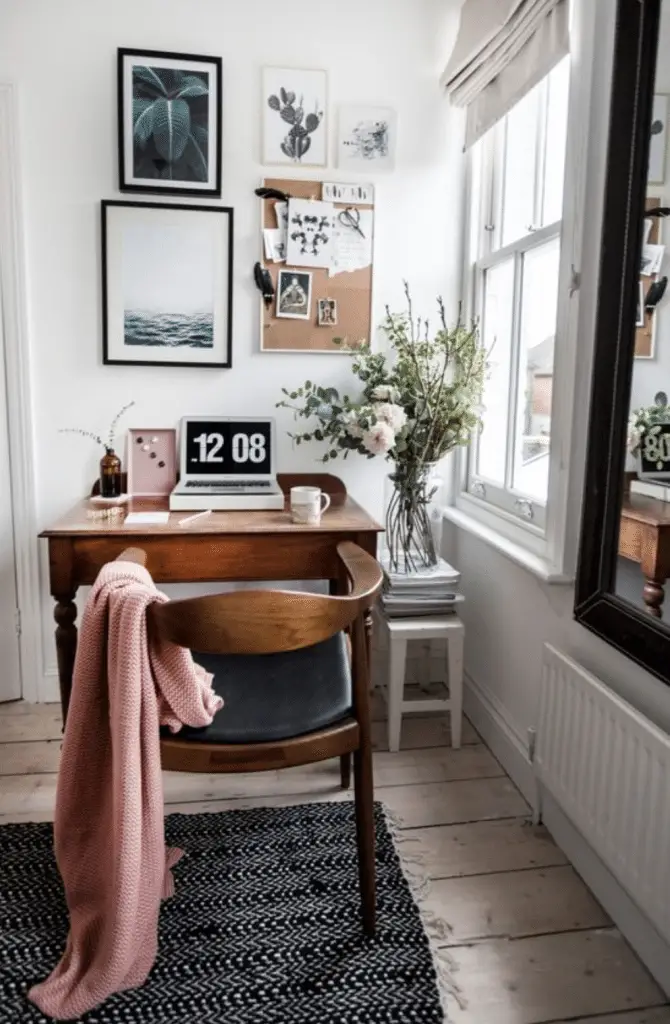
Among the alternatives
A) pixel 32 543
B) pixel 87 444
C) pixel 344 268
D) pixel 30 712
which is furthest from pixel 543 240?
pixel 30 712

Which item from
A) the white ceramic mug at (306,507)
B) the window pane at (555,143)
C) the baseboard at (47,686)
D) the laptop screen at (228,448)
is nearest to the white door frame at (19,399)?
the baseboard at (47,686)

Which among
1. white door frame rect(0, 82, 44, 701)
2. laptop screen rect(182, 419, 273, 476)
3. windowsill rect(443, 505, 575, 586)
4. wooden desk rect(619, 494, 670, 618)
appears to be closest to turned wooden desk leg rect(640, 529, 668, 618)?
wooden desk rect(619, 494, 670, 618)

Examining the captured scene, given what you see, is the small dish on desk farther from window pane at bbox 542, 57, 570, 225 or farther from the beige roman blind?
the beige roman blind

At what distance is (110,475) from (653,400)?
63.3 inches

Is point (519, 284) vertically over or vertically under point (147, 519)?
over

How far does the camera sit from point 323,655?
176 centimetres

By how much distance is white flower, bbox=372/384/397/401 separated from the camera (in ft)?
7.30

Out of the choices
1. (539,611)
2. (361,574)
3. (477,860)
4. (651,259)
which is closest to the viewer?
(651,259)

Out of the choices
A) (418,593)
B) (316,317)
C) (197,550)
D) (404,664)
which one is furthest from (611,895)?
(316,317)

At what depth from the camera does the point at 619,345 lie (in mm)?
1551

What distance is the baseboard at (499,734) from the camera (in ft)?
6.61

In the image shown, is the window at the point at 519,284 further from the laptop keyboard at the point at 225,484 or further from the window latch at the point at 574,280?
the laptop keyboard at the point at 225,484

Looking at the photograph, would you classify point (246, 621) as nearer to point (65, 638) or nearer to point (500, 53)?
point (65, 638)

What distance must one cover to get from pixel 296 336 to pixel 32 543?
113 centimetres
